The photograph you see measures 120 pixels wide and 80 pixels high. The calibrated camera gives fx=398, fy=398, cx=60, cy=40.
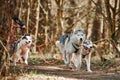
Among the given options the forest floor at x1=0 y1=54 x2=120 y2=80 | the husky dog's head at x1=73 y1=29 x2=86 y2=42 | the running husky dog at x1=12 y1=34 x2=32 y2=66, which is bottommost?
the forest floor at x1=0 y1=54 x2=120 y2=80

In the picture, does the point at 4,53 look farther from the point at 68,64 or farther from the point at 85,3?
the point at 85,3

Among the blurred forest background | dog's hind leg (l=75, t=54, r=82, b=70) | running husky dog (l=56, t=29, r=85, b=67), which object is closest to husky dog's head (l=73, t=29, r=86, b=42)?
running husky dog (l=56, t=29, r=85, b=67)

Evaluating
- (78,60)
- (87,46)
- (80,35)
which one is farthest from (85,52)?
(80,35)

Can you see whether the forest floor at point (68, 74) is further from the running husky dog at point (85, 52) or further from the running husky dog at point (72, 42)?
the running husky dog at point (72, 42)

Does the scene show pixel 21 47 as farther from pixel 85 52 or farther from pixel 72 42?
pixel 85 52

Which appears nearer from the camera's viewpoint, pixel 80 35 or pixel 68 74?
pixel 68 74

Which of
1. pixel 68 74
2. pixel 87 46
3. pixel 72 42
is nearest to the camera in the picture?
pixel 68 74

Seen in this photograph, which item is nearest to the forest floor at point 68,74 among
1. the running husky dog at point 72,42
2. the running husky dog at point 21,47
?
the running husky dog at point 72,42

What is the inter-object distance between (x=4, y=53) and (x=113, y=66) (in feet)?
19.3

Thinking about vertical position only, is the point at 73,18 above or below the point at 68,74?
above

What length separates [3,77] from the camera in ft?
31.4

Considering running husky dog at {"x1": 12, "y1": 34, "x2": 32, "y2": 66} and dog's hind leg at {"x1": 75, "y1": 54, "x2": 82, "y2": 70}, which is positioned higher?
running husky dog at {"x1": 12, "y1": 34, "x2": 32, "y2": 66}

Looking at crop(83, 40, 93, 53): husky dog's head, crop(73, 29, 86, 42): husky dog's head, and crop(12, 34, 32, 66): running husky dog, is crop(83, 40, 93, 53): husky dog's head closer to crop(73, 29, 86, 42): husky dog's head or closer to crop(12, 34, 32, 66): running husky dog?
crop(73, 29, 86, 42): husky dog's head

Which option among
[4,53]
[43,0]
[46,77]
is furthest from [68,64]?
[43,0]
